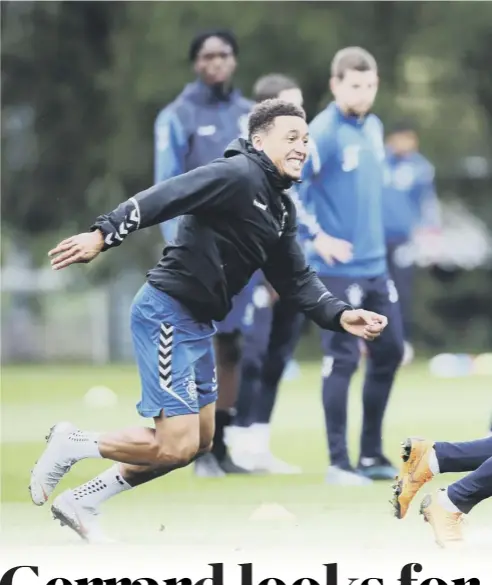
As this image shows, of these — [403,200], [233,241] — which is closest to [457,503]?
[233,241]

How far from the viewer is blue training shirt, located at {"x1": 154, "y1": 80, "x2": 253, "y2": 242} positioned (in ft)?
36.8

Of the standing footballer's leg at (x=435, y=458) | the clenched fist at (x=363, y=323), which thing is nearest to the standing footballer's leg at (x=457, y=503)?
the standing footballer's leg at (x=435, y=458)

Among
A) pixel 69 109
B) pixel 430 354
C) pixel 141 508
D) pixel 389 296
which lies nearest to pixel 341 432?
pixel 389 296

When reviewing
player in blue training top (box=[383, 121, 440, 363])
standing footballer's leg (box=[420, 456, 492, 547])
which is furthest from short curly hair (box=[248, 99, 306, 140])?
player in blue training top (box=[383, 121, 440, 363])

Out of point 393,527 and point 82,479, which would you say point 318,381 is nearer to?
point 82,479

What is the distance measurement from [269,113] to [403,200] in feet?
33.8

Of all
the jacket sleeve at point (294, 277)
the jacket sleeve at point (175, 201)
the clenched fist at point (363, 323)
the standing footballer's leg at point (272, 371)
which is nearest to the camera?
the jacket sleeve at point (175, 201)

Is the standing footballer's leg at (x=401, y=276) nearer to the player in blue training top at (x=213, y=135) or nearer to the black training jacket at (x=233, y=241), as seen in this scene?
the player in blue training top at (x=213, y=135)

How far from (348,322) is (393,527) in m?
1.06

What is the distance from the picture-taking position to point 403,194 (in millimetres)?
18641

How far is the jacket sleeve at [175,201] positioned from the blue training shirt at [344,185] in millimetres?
2621

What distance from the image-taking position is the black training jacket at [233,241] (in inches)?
321

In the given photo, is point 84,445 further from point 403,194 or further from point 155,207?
point 403,194

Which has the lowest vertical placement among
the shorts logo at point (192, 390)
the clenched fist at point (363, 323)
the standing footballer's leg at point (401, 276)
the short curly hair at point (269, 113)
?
the standing footballer's leg at point (401, 276)
